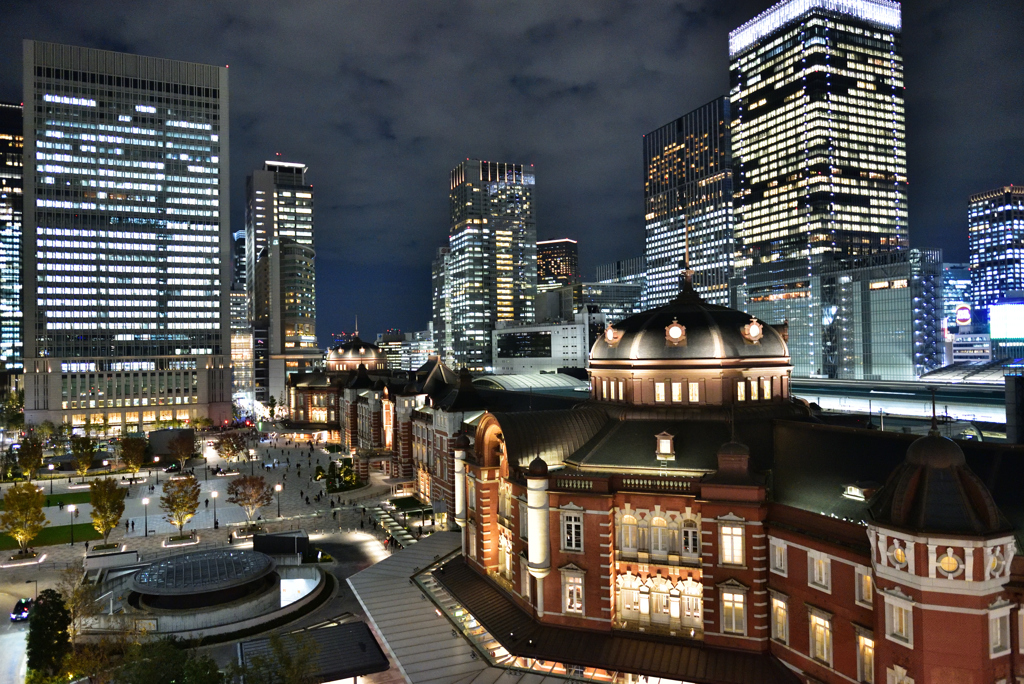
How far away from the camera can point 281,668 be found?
107 ft

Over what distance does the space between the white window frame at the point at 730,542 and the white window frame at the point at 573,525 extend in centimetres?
776

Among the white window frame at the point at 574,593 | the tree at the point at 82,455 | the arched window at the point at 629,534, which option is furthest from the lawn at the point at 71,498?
the arched window at the point at 629,534

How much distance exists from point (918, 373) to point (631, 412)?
13707 centimetres

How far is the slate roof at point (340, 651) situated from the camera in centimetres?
3575

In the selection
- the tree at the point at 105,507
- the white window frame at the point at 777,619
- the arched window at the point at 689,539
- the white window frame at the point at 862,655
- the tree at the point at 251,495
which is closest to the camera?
the white window frame at the point at 862,655

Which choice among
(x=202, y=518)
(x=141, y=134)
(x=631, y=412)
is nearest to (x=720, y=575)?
(x=631, y=412)

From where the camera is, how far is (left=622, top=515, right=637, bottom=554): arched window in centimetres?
3859

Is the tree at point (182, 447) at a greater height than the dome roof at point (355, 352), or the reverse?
the dome roof at point (355, 352)

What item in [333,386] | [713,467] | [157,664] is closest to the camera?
[157,664]

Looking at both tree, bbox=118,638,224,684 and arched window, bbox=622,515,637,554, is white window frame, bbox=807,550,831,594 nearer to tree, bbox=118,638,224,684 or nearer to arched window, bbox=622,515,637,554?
arched window, bbox=622,515,637,554

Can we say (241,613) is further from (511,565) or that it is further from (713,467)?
(713,467)

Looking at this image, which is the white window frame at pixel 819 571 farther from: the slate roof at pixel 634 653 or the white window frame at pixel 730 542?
the slate roof at pixel 634 653

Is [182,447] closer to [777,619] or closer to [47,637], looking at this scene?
[47,637]

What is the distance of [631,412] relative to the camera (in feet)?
153
